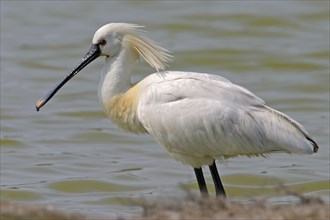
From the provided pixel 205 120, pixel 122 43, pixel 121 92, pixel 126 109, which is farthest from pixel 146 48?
pixel 205 120

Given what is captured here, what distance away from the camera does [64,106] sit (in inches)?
670

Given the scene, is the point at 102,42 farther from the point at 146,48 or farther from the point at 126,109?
the point at 126,109

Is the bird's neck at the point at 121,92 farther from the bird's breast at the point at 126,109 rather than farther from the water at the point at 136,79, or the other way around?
the water at the point at 136,79

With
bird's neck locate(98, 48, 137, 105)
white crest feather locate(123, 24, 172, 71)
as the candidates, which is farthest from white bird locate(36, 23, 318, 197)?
white crest feather locate(123, 24, 172, 71)

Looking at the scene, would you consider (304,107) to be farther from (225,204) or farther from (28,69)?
(225,204)

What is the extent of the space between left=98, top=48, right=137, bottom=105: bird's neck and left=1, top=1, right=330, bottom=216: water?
1.01 metres

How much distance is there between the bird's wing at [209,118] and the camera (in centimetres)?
973

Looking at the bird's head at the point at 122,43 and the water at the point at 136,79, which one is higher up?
the bird's head at the point at 122,43

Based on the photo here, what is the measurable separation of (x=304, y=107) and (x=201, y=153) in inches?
274

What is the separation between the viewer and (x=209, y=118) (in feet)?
32.1

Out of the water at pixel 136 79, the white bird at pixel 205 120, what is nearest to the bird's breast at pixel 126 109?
the white bird at pixel 205 120

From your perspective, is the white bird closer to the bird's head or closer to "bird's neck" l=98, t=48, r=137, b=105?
"bird's neck" l=98, t=48, r=137, b=105

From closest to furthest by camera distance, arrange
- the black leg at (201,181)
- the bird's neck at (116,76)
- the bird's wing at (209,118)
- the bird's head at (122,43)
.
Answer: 1. the bird's wing at (209,118)
2. the black leg at (201,181)
3. the bird's neck at (116,76)
4. the bird's head at (122,43)

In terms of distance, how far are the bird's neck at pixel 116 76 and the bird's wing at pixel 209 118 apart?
15.2 inches
